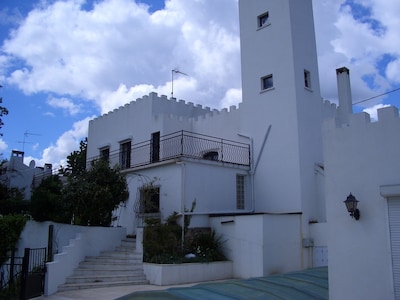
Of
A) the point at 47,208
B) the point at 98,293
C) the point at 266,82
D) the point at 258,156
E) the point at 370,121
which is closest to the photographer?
the point at 370,121

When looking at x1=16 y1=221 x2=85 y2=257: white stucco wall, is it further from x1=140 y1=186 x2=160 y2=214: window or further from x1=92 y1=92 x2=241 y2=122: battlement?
x1=92 y1=92 x2=241 y2=122: battlement

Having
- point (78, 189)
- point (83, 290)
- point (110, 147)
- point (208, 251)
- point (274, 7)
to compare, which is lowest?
point (83, 290)

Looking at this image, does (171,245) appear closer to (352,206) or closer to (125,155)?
(352,206)

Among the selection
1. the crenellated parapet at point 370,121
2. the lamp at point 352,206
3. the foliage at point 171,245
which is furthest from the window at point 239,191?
the lamp at point 352,206

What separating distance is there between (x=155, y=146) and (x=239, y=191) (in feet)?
16.9

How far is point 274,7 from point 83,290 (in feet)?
45.6

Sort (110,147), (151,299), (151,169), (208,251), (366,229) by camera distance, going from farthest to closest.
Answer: (110,147)
(151,169)
(208,251)
(151,299)
(366,229)

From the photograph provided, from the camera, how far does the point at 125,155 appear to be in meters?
22.3

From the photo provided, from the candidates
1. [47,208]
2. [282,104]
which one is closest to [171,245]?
[47,208]

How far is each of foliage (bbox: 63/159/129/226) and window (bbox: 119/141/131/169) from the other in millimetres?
5743

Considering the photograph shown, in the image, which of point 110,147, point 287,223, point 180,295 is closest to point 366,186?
point 180,295

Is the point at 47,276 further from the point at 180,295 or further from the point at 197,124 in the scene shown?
the point at 197,124

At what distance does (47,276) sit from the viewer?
11359 mm

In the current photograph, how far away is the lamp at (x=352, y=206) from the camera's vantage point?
754 cm
